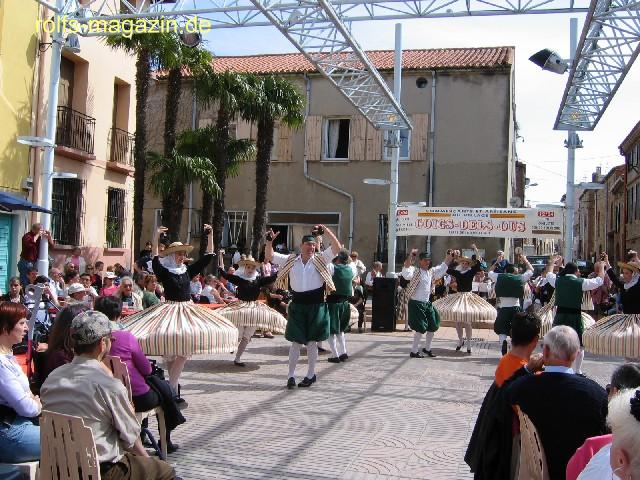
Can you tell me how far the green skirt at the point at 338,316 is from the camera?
11.6m

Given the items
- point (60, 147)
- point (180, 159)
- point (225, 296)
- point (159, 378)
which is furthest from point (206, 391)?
point (180, 159)

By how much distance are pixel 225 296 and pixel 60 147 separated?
211 inches

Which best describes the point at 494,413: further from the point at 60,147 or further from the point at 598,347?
the point at 60,147

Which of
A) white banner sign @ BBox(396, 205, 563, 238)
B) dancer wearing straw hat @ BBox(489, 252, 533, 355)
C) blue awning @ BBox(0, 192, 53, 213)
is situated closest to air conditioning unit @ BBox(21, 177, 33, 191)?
blue awning @ BBox(0, 192, 53, 213)

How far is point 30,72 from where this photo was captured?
16.6m

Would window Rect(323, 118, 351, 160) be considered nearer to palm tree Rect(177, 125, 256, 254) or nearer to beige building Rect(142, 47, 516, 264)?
beige building Rect(142, 47, 516, 264)

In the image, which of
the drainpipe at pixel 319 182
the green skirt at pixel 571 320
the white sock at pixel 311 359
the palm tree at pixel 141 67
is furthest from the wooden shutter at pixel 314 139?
the white sock at pixel 311 359

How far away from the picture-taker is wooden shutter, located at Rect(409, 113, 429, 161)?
88.9ft

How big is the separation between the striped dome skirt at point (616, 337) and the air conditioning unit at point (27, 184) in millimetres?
12549

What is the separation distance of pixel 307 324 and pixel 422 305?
335 centimetres

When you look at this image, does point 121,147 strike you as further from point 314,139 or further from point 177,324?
point 177,324

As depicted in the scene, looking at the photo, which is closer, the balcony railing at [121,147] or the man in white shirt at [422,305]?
the man in white shirt at [422,305]

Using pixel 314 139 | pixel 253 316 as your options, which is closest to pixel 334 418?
pixel 253 316

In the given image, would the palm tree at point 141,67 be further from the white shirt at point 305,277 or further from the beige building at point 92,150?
the white shirt at point 305,277
